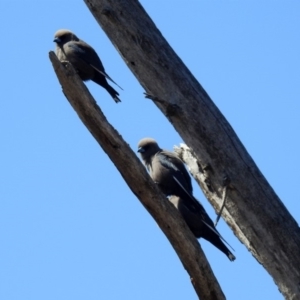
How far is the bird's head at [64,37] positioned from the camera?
952cm

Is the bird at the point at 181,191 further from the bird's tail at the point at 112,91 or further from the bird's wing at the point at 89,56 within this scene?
the bird's wing at the point at 89,56

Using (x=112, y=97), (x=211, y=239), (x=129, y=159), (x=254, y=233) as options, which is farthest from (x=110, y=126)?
(x=112, y=97)

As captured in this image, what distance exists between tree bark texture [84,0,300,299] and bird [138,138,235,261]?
1.21 meters

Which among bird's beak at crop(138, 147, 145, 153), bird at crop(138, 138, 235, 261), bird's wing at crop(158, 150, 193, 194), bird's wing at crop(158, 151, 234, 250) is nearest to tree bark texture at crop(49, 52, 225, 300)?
bird at crop(138, 138, 235, 261)

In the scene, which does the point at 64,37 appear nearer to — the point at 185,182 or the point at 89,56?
A: the point at 89,56

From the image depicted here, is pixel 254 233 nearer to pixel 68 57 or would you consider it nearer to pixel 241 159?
pixel 241 159

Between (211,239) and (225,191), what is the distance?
1980 mm

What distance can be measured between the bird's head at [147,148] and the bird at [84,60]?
58cm

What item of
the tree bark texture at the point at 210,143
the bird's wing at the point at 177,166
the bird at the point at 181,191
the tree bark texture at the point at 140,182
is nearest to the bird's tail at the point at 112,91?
the bird at the point at 181,191

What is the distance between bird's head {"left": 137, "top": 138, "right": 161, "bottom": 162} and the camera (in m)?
9.27

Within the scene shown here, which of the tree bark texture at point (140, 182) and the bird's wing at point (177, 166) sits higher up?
the bird's wing at point (177, 166)

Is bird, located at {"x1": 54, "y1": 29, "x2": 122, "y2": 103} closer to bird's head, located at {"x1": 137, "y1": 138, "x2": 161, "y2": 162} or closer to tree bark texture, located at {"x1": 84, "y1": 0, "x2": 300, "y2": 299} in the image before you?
bird's head, located at {"x1": 137, "y1": 138, "x2": 161, "y2": 162}

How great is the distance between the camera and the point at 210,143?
6.21 m

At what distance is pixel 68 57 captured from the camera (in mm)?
9156
